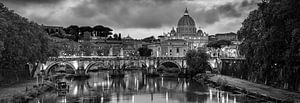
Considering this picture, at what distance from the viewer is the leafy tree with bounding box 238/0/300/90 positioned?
104ft

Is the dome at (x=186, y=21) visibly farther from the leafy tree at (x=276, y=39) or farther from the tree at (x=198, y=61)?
A: the leafy tree at (x=276, y=39)

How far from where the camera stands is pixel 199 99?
44.2 meters

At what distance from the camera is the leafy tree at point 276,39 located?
31.6m

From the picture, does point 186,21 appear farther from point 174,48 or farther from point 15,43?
point 15,43

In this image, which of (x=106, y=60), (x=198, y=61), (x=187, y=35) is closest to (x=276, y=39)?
(x=198, y=61)

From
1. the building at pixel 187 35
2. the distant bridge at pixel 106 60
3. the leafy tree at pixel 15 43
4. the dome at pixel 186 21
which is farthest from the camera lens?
the dome at pixel 186 21

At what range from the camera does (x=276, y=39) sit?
3453 centimetres

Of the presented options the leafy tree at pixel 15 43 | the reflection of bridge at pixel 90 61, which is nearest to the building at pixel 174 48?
the reflection of bridge at pixel 90 61

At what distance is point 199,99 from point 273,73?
9.16 metres

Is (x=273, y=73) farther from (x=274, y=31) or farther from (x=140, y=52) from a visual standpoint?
(x=140, y=52)

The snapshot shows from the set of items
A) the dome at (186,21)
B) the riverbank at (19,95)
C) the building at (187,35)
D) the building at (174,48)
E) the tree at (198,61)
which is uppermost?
the dome at (186,21)

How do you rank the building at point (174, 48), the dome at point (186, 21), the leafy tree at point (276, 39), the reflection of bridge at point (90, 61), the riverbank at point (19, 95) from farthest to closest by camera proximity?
the dome at point (186, 21) → the building at point (174, 48) → the reflection of bridge at point (90, 61) → the riverbank at point (19, 95) → the leafy tree at point (276, 39)

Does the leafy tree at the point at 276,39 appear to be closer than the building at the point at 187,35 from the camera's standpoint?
Answer: Yes

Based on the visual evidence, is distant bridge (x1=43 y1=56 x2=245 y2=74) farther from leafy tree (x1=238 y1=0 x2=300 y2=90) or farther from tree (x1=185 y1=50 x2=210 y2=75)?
leafy tree (x1=238 y1=0 x2=300 y2=90)
